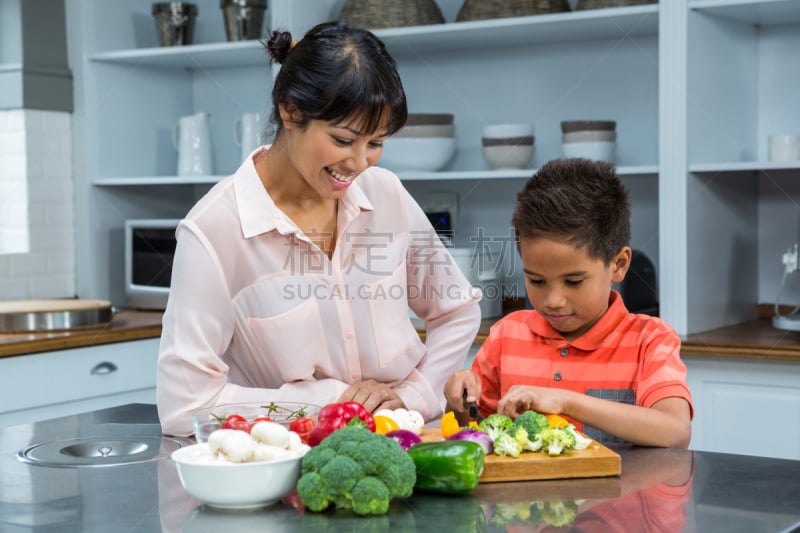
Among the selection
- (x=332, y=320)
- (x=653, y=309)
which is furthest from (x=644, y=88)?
(x=332, y=320)

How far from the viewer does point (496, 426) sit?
1390 mm

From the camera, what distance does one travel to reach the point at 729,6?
2830mm

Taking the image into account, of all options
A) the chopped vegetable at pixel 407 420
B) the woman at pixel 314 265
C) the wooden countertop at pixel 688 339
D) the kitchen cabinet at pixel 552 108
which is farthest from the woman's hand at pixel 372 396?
the kitchen cabinet at pixel 552 108

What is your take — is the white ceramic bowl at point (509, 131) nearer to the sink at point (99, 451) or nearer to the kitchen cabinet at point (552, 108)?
the kitchen cabinet at point (552, 108)

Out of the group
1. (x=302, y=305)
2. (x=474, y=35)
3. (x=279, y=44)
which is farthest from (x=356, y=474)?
(x=474, y=35)

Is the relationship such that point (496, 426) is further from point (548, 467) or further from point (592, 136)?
point (592, 136)

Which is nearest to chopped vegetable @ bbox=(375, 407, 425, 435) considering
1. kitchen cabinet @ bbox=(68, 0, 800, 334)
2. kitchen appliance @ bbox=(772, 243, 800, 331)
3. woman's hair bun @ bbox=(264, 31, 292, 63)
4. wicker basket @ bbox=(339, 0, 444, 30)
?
woman's hair bun @ bbox=(264, 31, 292, 63)

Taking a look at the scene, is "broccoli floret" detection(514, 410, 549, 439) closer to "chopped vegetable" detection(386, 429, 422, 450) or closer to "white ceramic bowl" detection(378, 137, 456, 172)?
"chopped vegetable" detection(386, 429, 422, 450)

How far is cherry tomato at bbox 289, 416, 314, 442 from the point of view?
135 cm

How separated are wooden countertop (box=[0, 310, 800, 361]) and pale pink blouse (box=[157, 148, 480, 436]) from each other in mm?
936

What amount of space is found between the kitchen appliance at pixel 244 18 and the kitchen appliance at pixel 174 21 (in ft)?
0.65

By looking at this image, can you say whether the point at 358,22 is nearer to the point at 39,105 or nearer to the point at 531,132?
the point at 531,132

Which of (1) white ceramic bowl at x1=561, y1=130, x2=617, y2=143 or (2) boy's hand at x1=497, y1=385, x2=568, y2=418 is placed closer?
(2) boy's hand at x1=497, y1=385, x2=568, y2=418

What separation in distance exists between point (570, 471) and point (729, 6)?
6.27ft
